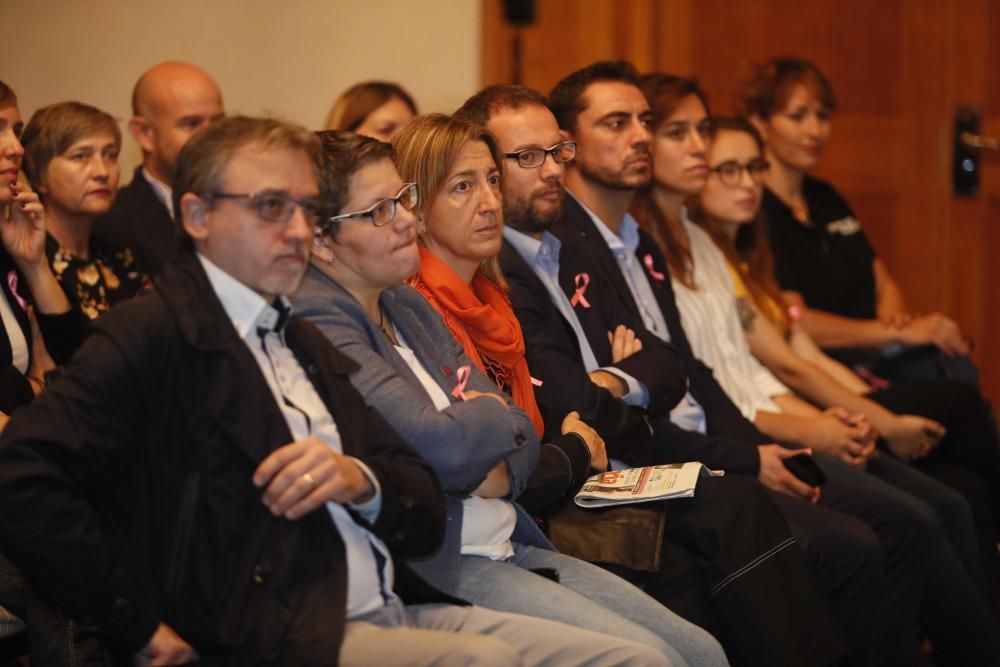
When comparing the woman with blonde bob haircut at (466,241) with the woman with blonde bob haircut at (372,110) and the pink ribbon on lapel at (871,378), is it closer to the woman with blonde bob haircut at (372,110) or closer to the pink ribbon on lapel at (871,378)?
the woman with blonde bob haircut at (372,110)

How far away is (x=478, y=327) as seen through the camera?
96.7 inches

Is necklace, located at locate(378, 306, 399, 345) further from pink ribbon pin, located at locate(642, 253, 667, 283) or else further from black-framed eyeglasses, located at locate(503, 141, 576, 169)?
pink ribbon pin, located at locate(642, 253, 667, 283)

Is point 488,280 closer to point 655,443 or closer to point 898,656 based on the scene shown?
point 655,443

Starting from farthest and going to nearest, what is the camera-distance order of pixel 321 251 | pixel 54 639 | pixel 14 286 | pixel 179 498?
pixel 14 286 → pixel 321 251 → pixel 54 639 → pixel 179 498

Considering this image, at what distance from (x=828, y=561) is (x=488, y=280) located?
3.05 ft

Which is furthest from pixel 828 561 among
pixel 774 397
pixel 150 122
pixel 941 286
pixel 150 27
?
pixel 941 286

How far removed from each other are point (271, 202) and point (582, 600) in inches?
32.0

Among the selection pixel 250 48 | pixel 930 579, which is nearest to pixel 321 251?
pixel 930 579

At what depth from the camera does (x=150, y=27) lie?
396cm

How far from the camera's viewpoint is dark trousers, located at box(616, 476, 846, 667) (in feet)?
7.70

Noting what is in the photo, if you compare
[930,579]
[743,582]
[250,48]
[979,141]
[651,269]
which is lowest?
[930,579]

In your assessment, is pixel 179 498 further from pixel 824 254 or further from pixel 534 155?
pixel 824 254

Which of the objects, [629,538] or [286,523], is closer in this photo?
[286,523]

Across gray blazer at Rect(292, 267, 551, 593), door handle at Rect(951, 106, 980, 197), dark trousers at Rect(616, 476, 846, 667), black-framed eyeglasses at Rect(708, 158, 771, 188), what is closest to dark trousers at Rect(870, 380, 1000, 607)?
black-framed eyeglasses at Rect(708, 158, 771, 188)
